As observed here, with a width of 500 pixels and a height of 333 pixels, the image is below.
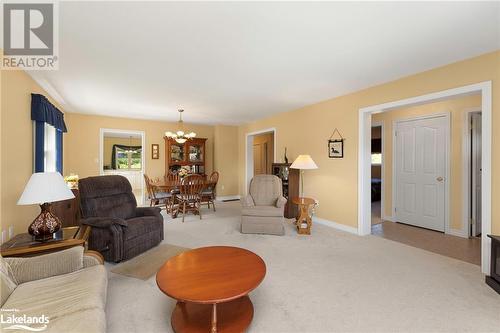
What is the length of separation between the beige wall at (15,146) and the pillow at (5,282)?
47.9 inches

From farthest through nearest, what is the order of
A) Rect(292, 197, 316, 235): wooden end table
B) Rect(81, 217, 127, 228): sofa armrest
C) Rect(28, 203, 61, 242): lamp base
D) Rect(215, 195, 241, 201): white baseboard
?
Rect(215, 195, 241, 201): white baseboard
Rect(292, 197, 316, 235): wooden end table
Rect(81, 217, 127, 228): sofa armrest
Rect(28, 203, 61, 242): lamp base

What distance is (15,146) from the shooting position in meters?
2.61

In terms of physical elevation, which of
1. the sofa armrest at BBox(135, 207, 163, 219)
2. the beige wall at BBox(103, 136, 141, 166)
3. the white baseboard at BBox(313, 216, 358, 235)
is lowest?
the white baseboard at BBox(313, 216, 358, 235)

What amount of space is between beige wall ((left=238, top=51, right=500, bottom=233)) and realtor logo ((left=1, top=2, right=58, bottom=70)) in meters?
3.94

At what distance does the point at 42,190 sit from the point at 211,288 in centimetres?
168

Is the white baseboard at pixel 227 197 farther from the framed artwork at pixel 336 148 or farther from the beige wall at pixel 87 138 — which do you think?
the framed artwork at pixel 336 148

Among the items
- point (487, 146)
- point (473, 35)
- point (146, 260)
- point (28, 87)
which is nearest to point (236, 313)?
point (146, 260)

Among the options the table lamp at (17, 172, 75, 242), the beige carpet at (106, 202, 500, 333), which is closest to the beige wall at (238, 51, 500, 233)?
the beige carpet at (106, 202, 500, 333)

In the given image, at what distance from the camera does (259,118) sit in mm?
6258

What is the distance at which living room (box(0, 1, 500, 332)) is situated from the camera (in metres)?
1.72

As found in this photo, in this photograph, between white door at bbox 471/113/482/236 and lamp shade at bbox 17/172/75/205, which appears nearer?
lamp shade at bbox 17/172/75/205

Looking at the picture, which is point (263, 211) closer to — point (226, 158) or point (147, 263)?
point (147, 263)

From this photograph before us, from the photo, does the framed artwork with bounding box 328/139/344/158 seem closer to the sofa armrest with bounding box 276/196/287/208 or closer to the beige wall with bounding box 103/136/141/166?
the sofa armrest with bounding box 276/196/287/208

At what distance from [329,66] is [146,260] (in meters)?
3.32
